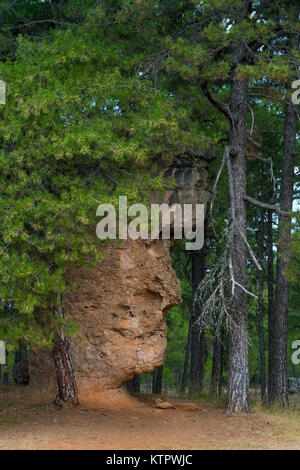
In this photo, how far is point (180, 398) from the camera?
1251 cm

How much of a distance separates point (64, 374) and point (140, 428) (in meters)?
1.87

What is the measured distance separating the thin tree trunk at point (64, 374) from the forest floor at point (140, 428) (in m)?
0.21

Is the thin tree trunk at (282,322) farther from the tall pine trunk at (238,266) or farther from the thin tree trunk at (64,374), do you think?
the thin tree trunk at (64,374)

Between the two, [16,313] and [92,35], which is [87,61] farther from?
[16,313]

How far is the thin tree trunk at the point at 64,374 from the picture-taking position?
9438 millimetres

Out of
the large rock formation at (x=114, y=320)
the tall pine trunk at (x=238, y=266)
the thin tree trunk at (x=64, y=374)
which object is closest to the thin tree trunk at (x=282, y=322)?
the tall pine trunk at (x=238, y=266)

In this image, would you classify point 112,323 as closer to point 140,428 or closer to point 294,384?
point 140,428

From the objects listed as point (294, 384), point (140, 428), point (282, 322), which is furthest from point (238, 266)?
point (294, 384)

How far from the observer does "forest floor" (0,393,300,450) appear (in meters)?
7.31

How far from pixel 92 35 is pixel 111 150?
357cm

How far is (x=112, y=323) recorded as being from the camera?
420 inches

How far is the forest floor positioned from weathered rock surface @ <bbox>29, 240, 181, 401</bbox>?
752mm

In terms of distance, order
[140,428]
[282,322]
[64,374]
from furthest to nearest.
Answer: [282,322] < [64,374] < [140,428]

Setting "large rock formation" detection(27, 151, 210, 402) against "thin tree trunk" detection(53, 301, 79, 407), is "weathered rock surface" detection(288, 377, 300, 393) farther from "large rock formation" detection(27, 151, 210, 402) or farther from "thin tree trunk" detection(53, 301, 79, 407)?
"thin tree trunk" detection(53, 301, 79, 407)
